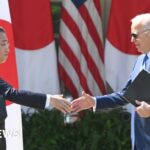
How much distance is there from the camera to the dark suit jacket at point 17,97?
16.9 feet

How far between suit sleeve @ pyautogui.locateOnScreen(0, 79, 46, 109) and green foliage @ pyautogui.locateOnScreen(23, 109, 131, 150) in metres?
2.11

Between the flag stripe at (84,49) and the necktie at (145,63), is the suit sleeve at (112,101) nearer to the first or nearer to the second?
the necktie at (145,63)

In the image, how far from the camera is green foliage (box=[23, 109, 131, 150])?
7.39 meters

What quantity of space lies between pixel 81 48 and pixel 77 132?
1031 mm

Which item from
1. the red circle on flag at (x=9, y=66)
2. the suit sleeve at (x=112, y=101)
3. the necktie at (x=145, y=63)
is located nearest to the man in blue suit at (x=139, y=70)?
the necktie at (x=145, y=63)

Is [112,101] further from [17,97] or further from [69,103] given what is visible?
[17,97]

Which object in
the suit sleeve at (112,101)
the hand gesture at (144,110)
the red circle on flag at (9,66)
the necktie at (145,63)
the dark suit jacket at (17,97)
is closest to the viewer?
the hand gesture at (144,110)

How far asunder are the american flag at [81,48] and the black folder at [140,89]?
3.01 m

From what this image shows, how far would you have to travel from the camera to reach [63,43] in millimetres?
8102

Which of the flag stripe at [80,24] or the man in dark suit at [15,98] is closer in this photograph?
the man in dark suit at [15,98]

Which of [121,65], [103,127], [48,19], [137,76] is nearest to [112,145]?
[103,127]

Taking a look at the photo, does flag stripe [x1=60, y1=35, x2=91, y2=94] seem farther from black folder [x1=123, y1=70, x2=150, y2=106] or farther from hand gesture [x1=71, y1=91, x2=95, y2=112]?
black folder [x1=123, y1=70, x2=150, y2=106]

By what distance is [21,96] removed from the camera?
5.25 metres

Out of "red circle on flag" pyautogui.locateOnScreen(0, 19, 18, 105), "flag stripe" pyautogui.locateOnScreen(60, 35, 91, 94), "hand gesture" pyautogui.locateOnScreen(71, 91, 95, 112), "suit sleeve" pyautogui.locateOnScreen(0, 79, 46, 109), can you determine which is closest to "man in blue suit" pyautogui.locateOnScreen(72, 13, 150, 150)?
"hand gesture" pyautogui.locateOnScreen(71, 91, 95, 112)
